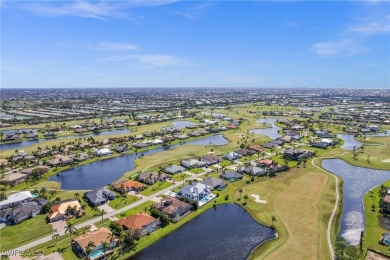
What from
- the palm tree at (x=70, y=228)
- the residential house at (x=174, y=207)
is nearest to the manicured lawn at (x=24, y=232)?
the palm tree at (x=70, y=228)

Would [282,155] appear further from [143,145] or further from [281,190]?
[143,145]

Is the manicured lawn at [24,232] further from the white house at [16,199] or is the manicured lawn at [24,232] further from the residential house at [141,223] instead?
the residential house at [141,223]

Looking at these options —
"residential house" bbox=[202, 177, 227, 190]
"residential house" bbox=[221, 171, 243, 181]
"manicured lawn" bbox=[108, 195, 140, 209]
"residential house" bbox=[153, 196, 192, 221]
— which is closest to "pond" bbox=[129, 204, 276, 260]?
"residential house" bbox=[153, 196, 192, 221]

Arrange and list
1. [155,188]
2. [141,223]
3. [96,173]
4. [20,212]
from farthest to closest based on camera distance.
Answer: [96,173]
[155,188]
[20,212]
[141,223]

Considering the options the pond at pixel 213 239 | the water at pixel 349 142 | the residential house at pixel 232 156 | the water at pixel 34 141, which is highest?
the residential house at pixel 232 156

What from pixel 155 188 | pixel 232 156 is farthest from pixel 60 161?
pixel 232 156

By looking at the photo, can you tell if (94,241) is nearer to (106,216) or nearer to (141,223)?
(141,223)
